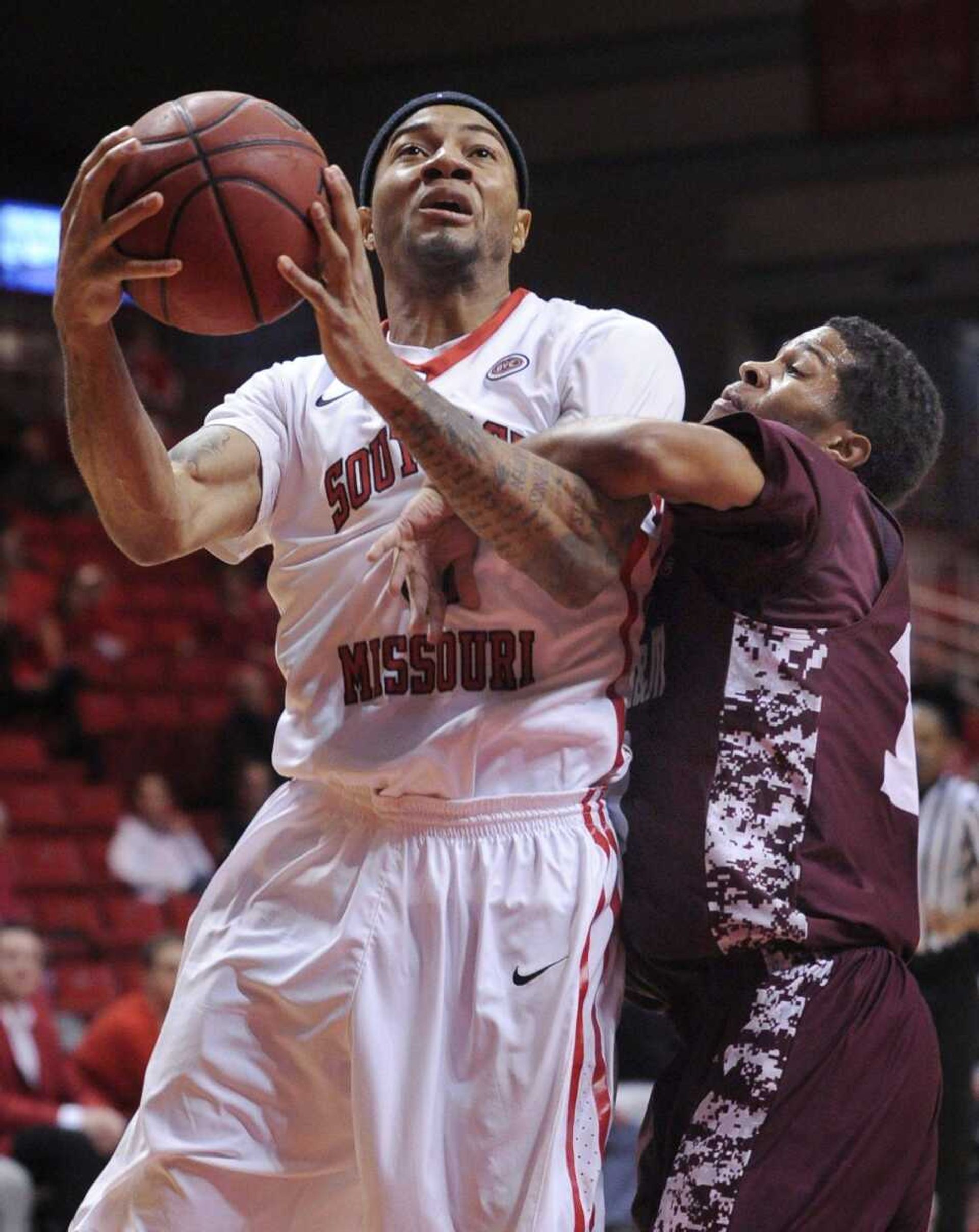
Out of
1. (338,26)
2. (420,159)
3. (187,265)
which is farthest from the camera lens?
(338,26)

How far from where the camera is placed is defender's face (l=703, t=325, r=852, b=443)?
133 inches

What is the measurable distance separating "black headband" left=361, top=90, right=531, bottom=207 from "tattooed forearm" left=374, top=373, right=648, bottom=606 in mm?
842

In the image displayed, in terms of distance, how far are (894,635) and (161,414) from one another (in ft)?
43.5

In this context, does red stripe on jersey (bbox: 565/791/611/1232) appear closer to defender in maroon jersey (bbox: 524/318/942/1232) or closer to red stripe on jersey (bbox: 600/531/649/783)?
defender in maroon jersey (bbox: 524/318/942/1232)

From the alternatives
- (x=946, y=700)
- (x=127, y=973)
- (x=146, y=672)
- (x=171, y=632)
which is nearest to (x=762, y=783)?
(x=127, y=973)

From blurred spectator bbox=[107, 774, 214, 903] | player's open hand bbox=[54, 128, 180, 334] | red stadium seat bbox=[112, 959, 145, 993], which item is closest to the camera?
player's open hand bbox=[54, 128, 180, 334]

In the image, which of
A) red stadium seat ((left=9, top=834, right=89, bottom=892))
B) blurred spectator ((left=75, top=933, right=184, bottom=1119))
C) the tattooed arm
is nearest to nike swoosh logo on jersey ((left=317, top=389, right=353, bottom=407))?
the tattooed arm

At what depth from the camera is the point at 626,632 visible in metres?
3.22

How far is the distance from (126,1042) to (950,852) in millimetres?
3359

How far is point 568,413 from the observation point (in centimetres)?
325

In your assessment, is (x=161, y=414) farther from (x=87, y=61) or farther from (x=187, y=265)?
(x=187, y=265)

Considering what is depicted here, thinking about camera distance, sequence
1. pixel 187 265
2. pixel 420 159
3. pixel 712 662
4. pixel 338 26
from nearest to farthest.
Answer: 1. pixel 187 265
2. pixel 712 662
3. pixel 420 159
4. pixel 338 26

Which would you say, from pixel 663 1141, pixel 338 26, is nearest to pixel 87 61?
pixel 338 26

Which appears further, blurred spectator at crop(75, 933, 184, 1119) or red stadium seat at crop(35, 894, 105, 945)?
red stadium seat at crop(35, 894, 105, 945)
